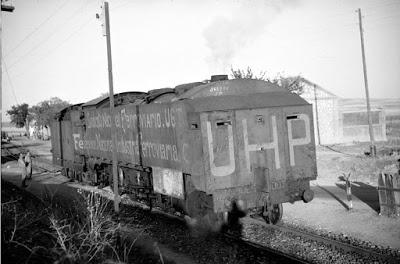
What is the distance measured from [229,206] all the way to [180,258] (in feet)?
4.74

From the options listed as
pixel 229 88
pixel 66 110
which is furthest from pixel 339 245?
pixel 66 110

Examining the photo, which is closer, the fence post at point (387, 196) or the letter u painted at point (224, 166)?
the letter u painted at point (224, 166)

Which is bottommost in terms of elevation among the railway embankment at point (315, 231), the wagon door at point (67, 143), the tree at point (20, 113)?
the railway embankment at point (315, 231)

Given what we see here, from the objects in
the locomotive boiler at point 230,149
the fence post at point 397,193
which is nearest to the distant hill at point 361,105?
the fence post at point 397,193

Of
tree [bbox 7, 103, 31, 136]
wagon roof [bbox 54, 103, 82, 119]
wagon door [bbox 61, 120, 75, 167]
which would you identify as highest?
tree [bbox 7, 103, 31, 136]

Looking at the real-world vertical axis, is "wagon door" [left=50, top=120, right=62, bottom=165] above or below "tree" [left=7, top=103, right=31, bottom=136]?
below

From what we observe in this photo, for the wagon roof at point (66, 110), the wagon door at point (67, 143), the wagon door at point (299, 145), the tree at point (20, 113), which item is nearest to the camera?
the wagon door at point (299, 145)

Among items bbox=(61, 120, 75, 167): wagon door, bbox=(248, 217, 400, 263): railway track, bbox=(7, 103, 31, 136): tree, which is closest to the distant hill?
bbox=(61, 120, 75, 167): wagon door

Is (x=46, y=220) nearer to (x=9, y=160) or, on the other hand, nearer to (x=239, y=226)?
(x=239, y=226)

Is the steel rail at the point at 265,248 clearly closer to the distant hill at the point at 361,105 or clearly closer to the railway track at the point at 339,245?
the railway track at the point at 339,245

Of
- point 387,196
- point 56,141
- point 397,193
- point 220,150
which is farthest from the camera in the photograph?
point 56,141

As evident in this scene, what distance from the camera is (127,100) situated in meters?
13.7

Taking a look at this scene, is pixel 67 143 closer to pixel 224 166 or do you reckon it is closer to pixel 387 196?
pixel 224 166

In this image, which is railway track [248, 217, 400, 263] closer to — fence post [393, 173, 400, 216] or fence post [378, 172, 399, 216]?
fence post [378, 172, 399, 216]
